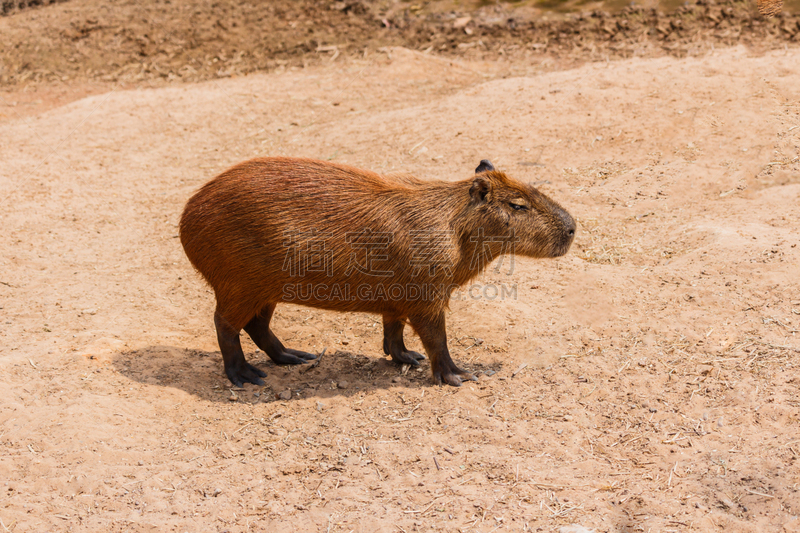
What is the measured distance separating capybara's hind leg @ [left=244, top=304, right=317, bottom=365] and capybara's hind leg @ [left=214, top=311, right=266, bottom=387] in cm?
26

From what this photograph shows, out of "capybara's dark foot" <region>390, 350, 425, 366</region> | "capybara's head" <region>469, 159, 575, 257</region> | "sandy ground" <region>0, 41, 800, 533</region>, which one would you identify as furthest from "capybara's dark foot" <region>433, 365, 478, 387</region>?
"capybara's head" <region>469, 159, 575, 257</region>

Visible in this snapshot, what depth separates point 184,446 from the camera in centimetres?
413

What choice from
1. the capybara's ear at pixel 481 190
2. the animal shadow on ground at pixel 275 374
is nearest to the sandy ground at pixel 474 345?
the animal shadow on ground at pixel 275 374

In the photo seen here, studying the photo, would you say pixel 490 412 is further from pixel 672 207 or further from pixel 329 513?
pixel 672 207

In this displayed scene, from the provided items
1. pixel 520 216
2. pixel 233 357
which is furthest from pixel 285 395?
pixel 520 216

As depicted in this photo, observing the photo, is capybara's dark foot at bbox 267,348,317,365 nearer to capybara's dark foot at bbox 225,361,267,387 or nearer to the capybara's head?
capybara's dark foot at bbox 225,361,267,387

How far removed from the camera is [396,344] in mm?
5195

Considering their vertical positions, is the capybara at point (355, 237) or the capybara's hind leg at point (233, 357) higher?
the capybara at point (355, 237)

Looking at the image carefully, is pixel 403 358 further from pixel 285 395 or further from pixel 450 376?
pixel 285 395

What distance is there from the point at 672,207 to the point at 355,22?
27.4 ft

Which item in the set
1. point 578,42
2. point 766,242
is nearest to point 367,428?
point 766,242

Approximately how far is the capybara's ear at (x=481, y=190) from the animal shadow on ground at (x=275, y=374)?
1267 mm

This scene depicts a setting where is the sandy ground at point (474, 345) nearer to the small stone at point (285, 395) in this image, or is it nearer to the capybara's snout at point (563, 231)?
the small stone at point (285, 395)

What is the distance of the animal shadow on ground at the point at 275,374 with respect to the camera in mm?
4859
